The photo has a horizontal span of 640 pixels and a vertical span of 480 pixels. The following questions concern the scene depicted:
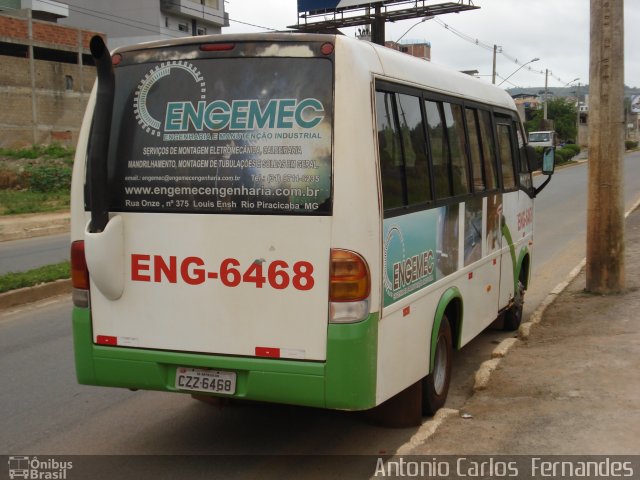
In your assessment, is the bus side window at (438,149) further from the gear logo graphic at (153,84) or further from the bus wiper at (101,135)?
the bus wiper at (101,135)

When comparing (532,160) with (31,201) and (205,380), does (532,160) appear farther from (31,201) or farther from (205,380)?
(31,201)

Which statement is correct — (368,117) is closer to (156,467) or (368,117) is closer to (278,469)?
(278,469)

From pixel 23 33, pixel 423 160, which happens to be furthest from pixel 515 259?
pixel 23 33

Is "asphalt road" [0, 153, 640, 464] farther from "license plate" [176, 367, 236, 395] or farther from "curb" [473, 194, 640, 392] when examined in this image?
"license plate" [176, 367, 236, 395]

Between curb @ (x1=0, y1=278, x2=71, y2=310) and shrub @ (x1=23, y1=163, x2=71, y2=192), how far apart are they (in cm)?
1891

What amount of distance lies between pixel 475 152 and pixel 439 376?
1.99 m

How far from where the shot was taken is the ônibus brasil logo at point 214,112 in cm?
437

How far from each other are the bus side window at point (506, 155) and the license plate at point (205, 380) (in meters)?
4.05

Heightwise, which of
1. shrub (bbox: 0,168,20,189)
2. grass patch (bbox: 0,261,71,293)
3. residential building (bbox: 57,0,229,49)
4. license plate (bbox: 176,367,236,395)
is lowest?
grass patch (bbox: 0,261,71,293)

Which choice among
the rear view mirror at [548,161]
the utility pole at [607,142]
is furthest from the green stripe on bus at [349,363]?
the utility pole at [607,142]

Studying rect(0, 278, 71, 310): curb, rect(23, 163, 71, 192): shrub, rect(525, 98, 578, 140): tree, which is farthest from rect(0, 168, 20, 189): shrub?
rect(525, 98, 578, 140): tree

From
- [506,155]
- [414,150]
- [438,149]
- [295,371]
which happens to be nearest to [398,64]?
[414,150]

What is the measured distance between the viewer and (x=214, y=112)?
14.9 ft

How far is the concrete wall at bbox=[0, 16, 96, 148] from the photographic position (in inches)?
1730
